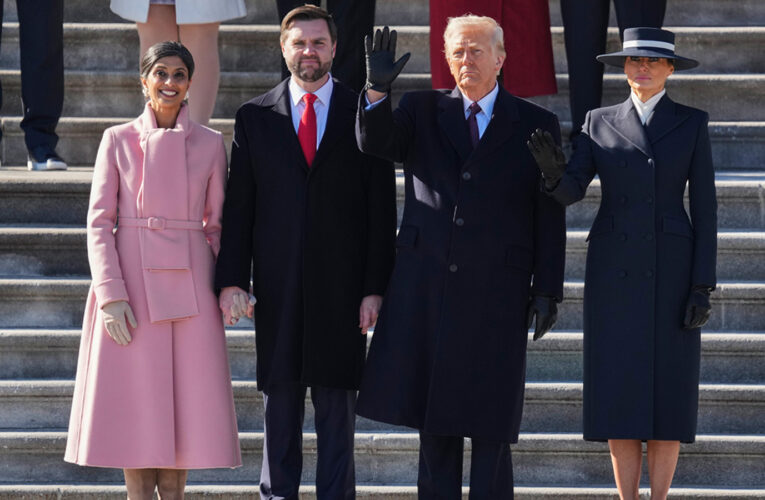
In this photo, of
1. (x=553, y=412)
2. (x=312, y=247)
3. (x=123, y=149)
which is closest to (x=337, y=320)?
(x=312, y=247)

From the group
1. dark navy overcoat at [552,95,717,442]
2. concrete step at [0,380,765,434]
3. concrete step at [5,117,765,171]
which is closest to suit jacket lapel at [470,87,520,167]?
dark navy overcoat at [552,95,717,442]

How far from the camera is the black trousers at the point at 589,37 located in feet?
21.6

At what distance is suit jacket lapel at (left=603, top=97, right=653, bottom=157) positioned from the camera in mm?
4977

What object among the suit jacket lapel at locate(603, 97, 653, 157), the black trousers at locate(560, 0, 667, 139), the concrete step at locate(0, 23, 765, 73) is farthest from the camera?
the concrete step at locate(0, 23, 765, 73)

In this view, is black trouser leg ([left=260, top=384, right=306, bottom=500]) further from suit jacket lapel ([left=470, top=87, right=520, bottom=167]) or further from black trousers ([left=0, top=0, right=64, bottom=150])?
black trousers ([left=0, top=0, right=64, bottom=150])

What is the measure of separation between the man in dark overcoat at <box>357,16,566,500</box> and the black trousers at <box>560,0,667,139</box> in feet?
6.19

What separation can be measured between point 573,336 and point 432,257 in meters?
1.42

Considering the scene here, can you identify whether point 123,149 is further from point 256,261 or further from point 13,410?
point 13,410

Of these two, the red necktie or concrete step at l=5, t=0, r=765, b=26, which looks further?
concrete step at l=5, t=0, r=765, b=26

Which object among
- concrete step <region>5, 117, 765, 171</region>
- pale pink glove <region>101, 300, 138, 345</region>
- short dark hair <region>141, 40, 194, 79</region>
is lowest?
pale pink glove <region>101, 300, 138, 345</region>

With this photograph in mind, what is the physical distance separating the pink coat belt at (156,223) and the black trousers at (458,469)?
1028mm

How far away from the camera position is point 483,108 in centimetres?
477

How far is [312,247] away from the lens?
485 cm

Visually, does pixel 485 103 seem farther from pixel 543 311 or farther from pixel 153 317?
pixel 153 317
